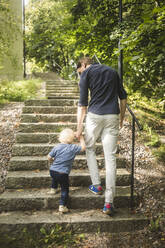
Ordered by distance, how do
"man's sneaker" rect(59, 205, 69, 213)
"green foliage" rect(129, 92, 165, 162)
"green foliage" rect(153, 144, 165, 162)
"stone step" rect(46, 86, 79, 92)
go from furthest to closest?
"stone step" rect(46, 86, 79, 92)
"green foliage" rect(129, 92, 165, 162)
"green foliage" rect(153, 144, 165, 162)
"man's sneaker" rect(59, 205, 69, 213)

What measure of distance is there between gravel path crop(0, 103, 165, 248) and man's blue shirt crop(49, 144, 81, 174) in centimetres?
89

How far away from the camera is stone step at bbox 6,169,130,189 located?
3.46 meters

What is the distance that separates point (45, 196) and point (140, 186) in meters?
1.53

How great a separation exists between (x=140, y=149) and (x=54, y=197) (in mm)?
2211

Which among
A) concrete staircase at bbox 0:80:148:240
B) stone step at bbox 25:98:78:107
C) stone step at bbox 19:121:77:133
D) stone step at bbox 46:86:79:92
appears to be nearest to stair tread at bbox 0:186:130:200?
concrete staircase at bbox 0:80:148:240

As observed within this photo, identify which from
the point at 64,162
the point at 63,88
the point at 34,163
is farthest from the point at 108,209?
the point at 63,88

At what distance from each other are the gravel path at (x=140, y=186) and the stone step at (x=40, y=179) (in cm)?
21

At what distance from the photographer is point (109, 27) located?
226 inches

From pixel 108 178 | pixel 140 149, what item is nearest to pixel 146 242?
pixel 108 178

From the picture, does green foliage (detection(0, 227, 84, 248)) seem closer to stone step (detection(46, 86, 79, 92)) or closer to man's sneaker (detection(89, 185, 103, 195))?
man's sneaker (detection(89, 185, 103, 195))

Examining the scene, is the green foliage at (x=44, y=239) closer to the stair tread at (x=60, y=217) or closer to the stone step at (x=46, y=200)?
the stair tread at (x=60, y=217)

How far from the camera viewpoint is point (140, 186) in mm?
3701

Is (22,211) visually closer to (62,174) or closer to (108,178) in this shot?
(62,174)

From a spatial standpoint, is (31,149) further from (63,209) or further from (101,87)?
(101,87)
